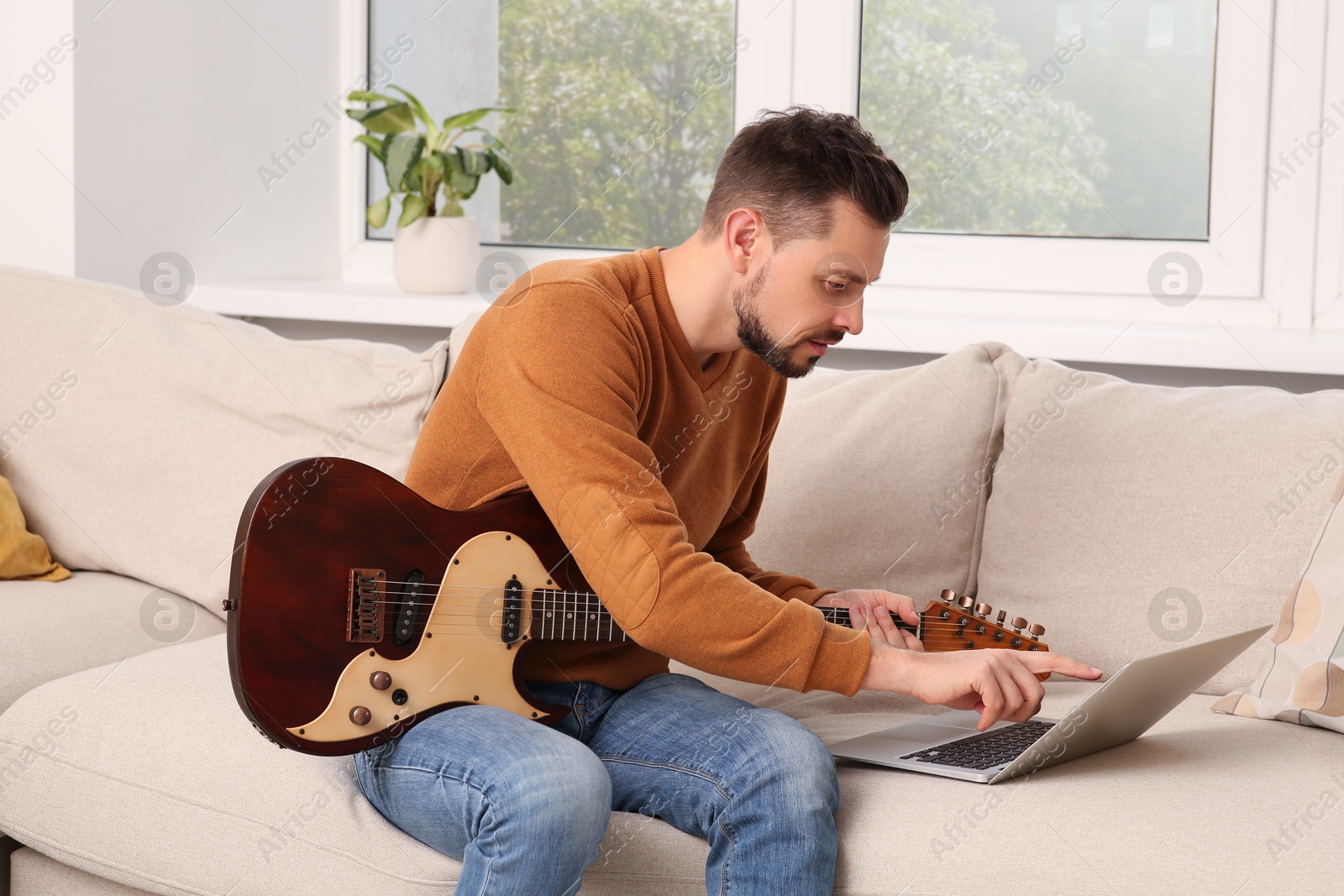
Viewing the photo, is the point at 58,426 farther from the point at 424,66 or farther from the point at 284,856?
the point at 424,66

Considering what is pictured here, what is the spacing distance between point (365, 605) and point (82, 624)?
73 cm

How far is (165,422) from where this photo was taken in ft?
6.47

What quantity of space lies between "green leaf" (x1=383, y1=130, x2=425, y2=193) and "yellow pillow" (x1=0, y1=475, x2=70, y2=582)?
3.24 ft

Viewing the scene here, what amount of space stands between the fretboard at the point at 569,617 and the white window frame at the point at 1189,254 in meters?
1.09

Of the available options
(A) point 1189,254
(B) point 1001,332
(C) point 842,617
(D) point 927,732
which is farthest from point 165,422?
(A) point 1189,254

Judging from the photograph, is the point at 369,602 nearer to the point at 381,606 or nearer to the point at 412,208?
the point at 381,606

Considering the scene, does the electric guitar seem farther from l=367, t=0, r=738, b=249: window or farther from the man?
l=367, t=0, r=738, b=249: window

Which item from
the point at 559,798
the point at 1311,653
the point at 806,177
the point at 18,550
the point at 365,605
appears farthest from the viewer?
the point at 18,550

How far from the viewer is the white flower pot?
265 centimetres

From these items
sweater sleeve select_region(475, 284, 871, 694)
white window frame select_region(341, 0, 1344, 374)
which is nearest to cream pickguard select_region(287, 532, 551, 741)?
sweater sleeve select_region(475, 284, 871, 694)

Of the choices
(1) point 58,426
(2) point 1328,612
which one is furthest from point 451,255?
(2) point 1328,612

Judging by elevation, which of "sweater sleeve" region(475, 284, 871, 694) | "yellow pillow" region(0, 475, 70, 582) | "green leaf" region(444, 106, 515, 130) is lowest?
"yellow pillow" region(0, 475, 70, 582)

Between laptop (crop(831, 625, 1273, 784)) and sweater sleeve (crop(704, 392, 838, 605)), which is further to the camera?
sweater sleeve (crop(704, 392, 838, 605))

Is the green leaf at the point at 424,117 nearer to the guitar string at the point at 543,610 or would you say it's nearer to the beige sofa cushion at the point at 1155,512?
the beige sofa cushion at the point at 1155,512
